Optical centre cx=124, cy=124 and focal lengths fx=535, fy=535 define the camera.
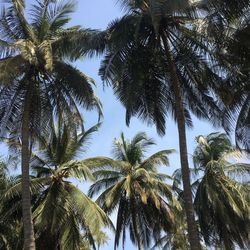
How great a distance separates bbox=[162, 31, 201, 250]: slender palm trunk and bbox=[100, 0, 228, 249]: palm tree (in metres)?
0.04

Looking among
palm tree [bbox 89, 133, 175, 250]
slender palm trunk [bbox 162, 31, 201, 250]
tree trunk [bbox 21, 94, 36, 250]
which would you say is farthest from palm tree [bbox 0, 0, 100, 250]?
palm tree [bbox 89, 133, 175, 250]

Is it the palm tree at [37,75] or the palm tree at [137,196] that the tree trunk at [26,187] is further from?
the palm tree at [137,196]

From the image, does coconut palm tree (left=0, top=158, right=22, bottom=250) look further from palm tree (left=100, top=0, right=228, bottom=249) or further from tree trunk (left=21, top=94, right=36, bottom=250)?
palm tree (left=100, top=0, right=228, bottom=249)

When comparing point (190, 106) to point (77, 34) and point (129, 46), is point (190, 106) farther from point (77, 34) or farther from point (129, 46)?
point (77, 34)

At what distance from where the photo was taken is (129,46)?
2041cm

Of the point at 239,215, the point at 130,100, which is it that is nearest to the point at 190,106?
the point at 130,100

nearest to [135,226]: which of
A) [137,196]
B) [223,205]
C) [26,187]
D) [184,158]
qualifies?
[137,196]

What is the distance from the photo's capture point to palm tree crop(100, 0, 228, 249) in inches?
779

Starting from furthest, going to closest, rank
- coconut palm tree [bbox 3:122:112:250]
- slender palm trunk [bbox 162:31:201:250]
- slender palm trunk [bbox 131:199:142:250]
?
slender palm trunk [bbox 131:199:142:250] < coconut palm tree [bbox 3:122:112:250] < slender palm trunk [bbox 162:31:201:250]

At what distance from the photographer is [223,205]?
98.5 feet

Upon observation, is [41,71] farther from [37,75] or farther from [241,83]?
[241,83]

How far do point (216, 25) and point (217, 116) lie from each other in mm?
5135

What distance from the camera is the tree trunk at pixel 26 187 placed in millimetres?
18641

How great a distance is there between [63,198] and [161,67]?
25.7 ft
